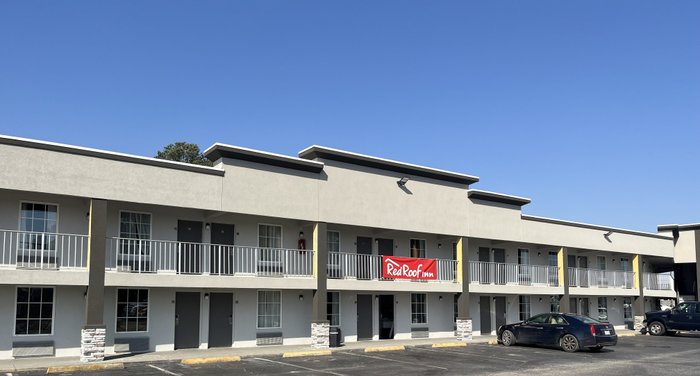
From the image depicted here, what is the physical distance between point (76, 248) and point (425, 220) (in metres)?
14.1

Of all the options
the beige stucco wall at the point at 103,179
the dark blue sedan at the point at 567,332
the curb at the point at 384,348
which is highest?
the beige stucco wall at the point at 103,179

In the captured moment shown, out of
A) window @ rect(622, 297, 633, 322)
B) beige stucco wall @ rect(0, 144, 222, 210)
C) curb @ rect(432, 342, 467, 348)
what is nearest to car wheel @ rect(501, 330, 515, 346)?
curb @ rect(432, 342, 467, 348)

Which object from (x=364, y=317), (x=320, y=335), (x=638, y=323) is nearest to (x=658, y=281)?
(x=638, y=323)

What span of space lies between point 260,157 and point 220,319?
601cm

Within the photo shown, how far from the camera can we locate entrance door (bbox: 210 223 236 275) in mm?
22500

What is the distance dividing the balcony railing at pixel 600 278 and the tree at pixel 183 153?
29088 mm

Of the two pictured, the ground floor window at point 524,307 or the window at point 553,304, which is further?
the window at point 553,304

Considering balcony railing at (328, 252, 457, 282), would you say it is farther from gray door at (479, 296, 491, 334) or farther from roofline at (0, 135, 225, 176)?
gray door at (479, 296, 491, 334)

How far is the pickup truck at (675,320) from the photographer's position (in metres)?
31.0

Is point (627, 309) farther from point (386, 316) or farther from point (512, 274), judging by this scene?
point (386, 316)

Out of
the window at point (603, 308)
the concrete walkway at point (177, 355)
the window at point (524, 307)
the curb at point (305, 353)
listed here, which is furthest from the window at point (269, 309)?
the window at point (603, 308)

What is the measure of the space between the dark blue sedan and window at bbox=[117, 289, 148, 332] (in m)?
14.0

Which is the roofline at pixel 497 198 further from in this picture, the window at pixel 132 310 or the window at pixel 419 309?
the window at pixel 132 310

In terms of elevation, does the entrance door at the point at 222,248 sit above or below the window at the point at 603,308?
above
